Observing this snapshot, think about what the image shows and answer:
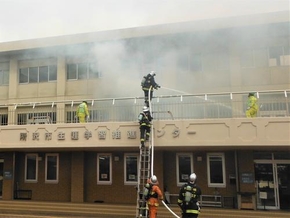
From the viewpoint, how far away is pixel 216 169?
1345cm

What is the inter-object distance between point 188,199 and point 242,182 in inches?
211

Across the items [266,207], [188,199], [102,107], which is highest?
[102,107]

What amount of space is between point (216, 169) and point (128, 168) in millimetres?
3822

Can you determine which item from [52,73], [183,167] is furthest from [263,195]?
[52,73]

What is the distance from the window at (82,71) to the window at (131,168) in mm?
4867

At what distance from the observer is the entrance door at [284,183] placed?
12789mm

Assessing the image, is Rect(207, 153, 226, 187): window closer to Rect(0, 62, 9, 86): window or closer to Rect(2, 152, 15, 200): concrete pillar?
Rect(2, 152, 15, 200): concrete pillar

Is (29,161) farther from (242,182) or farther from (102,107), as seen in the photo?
(242,182)

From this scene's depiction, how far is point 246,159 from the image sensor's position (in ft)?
41.8

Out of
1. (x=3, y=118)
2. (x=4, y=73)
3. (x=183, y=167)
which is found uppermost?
(x=4, y=73)

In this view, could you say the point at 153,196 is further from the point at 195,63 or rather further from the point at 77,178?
the point at 195,63

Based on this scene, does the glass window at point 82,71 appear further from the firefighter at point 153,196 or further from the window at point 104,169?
the firefighter at point 153,196

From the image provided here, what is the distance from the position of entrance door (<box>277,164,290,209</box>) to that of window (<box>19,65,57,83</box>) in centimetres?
1199

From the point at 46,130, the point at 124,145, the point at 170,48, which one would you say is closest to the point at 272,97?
the point at 170,48
